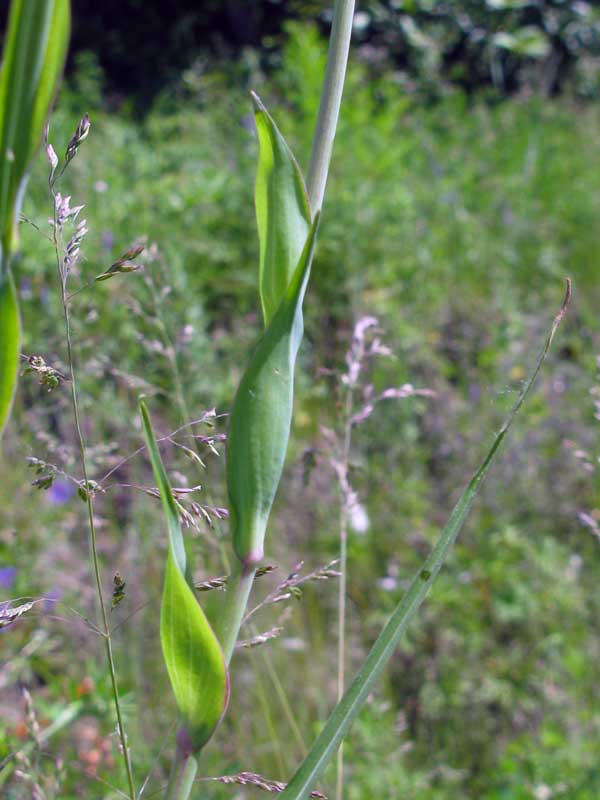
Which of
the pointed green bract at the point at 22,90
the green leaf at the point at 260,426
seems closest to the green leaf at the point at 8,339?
the pointed green bract at the point at 22,90

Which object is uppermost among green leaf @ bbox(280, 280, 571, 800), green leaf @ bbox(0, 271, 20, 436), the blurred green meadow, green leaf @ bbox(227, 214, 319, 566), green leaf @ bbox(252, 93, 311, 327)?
green leaf @ bbox(252, 93, 311, 327)

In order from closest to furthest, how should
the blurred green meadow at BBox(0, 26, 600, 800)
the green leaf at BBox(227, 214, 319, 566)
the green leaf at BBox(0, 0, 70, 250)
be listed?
1. the green leaf at BBox(0, 0, 70, 250)
2. the green leaf at BBox(227, 214, 319, 566)
3. the blurred green meadow at BBox(0, 26, 600, 800)

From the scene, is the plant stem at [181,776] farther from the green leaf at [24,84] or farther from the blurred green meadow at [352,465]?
the green leaf at [24,84]

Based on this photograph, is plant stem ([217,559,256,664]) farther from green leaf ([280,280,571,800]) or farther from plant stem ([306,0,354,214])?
plant stem ([306,0,354,214])

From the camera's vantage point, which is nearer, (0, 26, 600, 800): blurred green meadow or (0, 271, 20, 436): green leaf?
(0, 271, 20, 436): green leaf

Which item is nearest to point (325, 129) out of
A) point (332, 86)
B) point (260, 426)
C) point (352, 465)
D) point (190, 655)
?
point (332, 86)

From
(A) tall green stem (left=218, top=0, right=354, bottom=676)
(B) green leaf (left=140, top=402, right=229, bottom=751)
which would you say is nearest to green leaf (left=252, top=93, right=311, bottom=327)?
(A) tall green stem (left=218, top=0, right=354, bottom=676)

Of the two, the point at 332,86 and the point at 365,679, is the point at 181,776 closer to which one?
the point at 365,679
